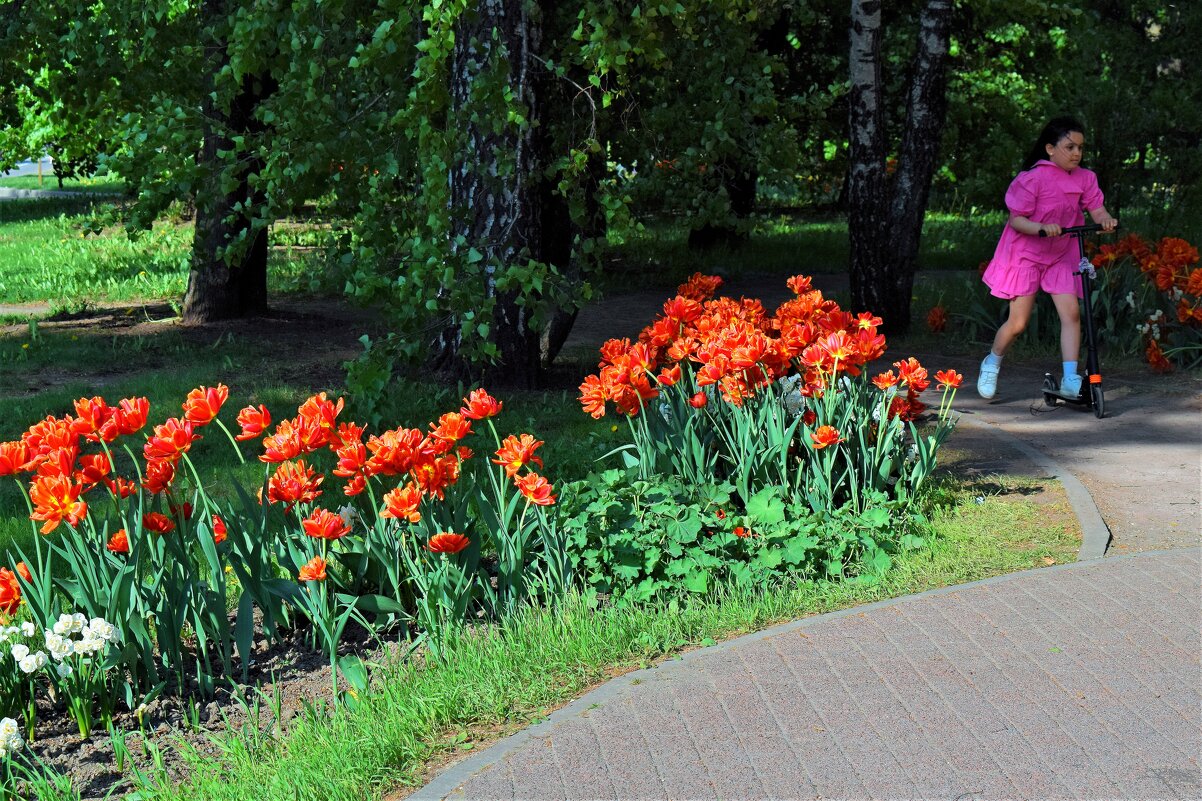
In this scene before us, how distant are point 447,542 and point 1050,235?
4899mm

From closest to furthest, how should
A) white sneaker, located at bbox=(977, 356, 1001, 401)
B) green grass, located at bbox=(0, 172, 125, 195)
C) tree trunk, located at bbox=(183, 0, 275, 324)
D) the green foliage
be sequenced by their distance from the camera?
1. the green foliage
2. white sneaker, located at bbox=(977, 356, 1001, 401)
3. tree trunk, located at bbox=(183, 0, 275, 324)
4. green grass, located at bbox=(0, 172, 125, 195)

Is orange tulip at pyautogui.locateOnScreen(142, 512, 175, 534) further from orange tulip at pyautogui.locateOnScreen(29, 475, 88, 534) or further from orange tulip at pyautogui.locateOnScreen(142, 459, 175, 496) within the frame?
orange tulip at pyautogui.locateOnScreen(29, 475, 88, 534)

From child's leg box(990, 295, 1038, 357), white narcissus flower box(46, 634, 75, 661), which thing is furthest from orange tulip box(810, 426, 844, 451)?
child's leg box(990, 295, 1038, 357)

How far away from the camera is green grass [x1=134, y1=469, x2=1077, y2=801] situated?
333 centimetres

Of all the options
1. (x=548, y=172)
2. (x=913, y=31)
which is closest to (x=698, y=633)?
(x=548, y=172)

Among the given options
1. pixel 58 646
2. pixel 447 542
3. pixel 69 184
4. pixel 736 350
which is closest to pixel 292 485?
pixel 447 542

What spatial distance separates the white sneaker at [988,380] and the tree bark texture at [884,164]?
7.27 ft

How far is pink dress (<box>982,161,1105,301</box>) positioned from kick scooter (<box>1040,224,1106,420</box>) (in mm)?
93

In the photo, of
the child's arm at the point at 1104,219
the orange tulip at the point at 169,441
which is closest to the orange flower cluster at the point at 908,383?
the child's arm at the point at 1104,219

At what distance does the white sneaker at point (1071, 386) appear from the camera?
7707 millimetres

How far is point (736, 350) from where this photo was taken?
5.07 m

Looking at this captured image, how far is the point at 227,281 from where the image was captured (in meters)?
11.1

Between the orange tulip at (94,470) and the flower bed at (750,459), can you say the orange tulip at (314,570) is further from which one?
the flower bed at (750,459)

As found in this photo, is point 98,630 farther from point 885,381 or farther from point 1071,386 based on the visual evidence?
point 1071,386
